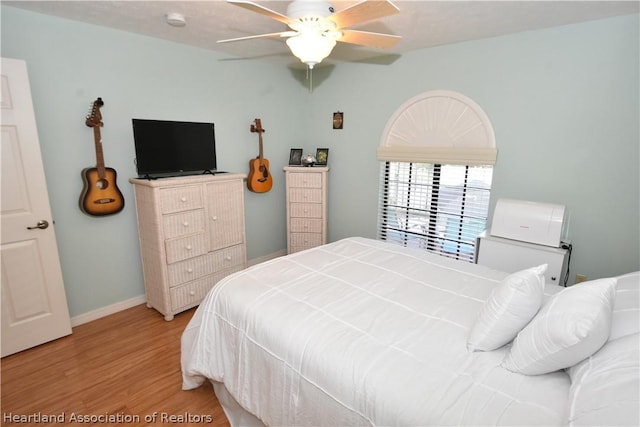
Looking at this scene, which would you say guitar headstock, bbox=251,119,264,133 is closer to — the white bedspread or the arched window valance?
the arched window valance

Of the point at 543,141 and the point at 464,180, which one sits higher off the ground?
the point at 543,141

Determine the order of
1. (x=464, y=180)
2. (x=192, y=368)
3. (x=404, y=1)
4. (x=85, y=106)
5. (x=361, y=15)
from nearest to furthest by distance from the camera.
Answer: (x=361, y=15) < (x=192, y=368) < (x=404, y=1) < (x=85, y=106) < (x=464, y=180)

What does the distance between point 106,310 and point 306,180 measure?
2280 mm

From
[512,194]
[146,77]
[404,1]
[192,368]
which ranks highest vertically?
[404,1]

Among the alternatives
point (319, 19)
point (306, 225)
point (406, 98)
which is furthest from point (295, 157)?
A: point (319, 19)

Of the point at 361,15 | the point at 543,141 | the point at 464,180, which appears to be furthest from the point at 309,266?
the point at 543,141

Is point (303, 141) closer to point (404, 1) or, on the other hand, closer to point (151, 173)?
point (151, 173)

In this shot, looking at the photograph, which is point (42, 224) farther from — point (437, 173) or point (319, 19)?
point (437, 173)

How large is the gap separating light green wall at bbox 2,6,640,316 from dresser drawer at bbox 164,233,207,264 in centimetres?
51

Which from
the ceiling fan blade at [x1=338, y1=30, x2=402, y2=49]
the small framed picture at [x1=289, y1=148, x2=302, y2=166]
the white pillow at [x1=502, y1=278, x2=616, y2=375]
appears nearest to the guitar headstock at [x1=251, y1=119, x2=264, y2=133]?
the small framed picture at [x1=289, y1=148, x2=302, y2=166]

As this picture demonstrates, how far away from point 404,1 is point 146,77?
2172 mm

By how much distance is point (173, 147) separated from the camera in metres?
2.84

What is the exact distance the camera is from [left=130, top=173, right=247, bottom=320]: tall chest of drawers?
2641mm

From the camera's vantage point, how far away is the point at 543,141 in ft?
8.48
